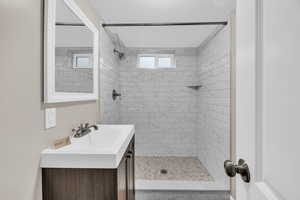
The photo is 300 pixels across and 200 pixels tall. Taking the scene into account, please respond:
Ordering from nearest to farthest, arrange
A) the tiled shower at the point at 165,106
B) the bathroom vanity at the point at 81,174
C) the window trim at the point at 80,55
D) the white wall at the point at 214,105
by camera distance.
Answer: the bathroom vanity at the point at 81,174, the window trim at the point at 80,55, the white wall at the point at 214,105, the tiled shower at the point at 165,106

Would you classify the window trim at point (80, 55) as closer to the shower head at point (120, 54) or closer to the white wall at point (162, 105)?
the shower head at point (120, 54)

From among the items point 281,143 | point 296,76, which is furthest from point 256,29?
point 281,143

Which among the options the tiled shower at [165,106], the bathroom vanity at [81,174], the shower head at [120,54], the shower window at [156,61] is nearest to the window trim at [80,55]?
the bathroom vanity at [81,174]

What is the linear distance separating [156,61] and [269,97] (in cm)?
371

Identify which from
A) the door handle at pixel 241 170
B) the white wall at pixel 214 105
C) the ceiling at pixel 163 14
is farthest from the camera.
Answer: the white wall at pixel 214 105

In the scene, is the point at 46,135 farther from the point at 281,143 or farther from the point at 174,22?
the point at 174,22

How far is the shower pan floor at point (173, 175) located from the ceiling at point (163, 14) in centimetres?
201

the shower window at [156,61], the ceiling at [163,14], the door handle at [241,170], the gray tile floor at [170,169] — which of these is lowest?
the gray tile floor at [170,169]

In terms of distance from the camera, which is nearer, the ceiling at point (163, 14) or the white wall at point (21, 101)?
the white wall at point (21, 101)

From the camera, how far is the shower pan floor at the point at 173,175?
8.69 feet

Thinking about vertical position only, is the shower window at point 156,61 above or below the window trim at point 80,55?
above

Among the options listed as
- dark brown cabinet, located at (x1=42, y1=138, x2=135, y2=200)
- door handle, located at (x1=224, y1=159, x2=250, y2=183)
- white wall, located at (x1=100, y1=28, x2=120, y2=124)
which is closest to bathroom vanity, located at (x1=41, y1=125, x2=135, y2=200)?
dark brown cabinet, located at (x1=42, y1=138, x2=135, y2=200)

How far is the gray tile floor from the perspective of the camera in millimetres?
3192

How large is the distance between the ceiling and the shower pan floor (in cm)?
201
